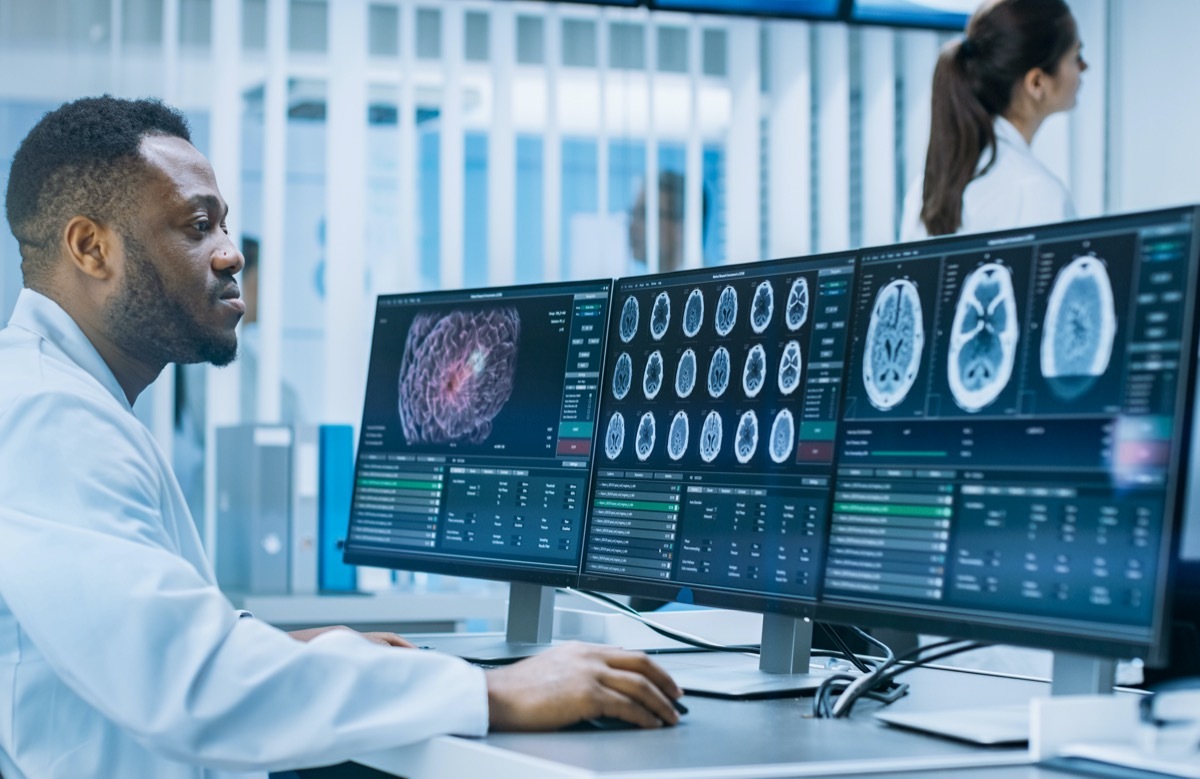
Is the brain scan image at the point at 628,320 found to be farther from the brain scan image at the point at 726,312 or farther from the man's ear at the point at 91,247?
the man's ear at the point at 91,247

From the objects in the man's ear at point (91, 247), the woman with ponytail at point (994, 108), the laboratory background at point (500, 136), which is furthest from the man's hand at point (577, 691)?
the laboratory background at point (500, 136)

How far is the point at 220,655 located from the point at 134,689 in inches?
2.9

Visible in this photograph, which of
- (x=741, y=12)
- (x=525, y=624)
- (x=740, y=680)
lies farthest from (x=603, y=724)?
(x=741, y=12)

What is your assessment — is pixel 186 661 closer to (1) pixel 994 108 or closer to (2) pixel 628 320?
(2) pixel 628 320

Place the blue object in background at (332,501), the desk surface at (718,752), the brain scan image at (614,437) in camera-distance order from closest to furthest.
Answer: the desk surface at (718,752)
the brain scan image at (614,437)
the blue object in background at (332,501)

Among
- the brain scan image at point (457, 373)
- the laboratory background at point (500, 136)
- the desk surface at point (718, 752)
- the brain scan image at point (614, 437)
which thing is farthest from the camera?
the laboratory background at point (500, 136)

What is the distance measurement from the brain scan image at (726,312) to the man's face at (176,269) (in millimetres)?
574

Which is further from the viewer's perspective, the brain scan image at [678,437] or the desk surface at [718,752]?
the brain scan image at [678,437]

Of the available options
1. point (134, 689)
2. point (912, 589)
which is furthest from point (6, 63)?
point (912, 589)

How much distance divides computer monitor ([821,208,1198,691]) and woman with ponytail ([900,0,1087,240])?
116cm

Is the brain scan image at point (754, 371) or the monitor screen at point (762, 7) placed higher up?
the monitor screen at point (762, 7)

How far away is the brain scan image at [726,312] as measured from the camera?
1525 mm

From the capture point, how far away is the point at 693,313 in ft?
5.16

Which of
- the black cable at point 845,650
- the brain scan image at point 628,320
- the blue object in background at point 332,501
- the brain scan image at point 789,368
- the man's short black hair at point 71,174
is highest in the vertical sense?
the man's short black hair at point 71,174
